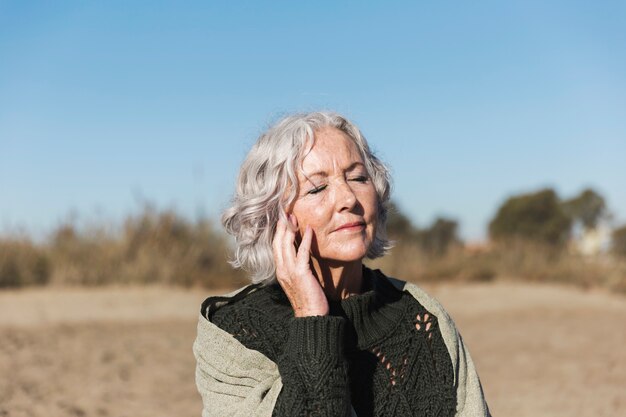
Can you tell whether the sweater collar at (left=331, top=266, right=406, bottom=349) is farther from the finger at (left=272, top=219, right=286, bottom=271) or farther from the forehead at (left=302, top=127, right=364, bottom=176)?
the forehead at (left=302, top=127, right=364, bottom=176)

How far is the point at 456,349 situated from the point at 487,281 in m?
11.9

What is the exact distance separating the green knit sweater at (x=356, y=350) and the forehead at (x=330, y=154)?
495mm

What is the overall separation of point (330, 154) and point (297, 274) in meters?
0.45

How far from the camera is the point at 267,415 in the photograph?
2.48m

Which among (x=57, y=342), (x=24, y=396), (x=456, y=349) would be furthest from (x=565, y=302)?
A: (x=456, y=349)

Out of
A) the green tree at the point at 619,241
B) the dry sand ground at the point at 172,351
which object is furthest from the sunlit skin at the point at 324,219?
the green tree at the point at 619,241

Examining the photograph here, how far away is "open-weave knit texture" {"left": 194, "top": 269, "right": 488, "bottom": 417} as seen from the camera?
2498 mm

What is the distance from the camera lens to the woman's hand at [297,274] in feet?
8.39

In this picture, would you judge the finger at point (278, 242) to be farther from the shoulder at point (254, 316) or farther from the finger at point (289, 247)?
the shoulder at point (254, 316)

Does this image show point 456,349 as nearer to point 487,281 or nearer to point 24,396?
point 24,396

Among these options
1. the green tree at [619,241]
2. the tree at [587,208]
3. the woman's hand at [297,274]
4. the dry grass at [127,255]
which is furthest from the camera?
the tree at [587,208]

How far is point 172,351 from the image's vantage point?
784cm

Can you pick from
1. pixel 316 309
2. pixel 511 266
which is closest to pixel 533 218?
pixel 511 266

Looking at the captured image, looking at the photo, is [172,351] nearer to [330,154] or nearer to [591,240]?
[330,154]
